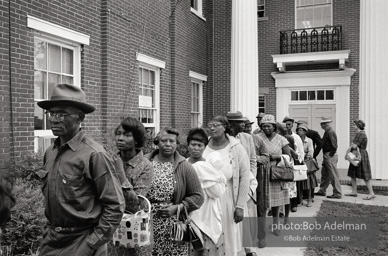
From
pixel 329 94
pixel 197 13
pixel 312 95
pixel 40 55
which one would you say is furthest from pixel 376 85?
pixel 40 55

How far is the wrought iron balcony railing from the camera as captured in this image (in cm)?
1463

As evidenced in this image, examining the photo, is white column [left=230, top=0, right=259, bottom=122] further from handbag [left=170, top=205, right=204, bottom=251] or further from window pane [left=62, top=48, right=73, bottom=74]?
handbag [left=170, top=205, right=204, bottom=251]

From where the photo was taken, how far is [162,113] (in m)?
11.0

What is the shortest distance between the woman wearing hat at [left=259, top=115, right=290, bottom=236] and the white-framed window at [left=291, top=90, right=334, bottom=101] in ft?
29.3

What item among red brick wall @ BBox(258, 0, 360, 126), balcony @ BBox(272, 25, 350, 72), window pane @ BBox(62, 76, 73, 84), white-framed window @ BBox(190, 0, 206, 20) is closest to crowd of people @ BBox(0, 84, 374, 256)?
window pane @ BBox(62, 76, 73, 84)

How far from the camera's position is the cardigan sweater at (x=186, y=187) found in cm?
357

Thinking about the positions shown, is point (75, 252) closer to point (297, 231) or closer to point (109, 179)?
point (109, 179)

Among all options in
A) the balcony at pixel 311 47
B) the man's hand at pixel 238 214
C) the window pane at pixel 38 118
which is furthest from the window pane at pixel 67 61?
the balcony at pixel 311 47

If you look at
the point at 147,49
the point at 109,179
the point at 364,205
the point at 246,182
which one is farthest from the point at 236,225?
the point at 147,49

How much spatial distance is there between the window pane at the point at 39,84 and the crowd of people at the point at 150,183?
335 centimetres

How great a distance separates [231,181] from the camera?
4.77 meters

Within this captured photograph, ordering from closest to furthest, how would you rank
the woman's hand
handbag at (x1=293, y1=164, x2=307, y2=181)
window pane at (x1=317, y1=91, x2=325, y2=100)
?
the woman's hand < handbag at (x1=293, y1=164, x2=307, y2=181) < window pane at (x1=317, y1=91, x2=325, y2=100)

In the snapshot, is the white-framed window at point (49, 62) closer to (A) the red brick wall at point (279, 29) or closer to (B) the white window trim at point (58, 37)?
(B) the white window trim at point (58, 37)

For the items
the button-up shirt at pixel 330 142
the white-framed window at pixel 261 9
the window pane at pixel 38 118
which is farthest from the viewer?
the white-framed window at pixel 261 9
